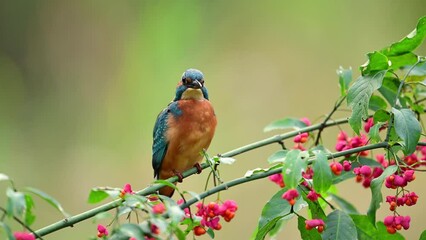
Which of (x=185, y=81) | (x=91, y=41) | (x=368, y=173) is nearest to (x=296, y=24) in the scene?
(x=91, y=41)

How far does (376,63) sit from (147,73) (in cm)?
222

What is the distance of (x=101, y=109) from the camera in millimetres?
3492

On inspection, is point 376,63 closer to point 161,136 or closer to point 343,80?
point 343,80

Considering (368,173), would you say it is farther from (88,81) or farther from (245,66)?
(88,81)

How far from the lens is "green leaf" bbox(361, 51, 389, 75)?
125cm

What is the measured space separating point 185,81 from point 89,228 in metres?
1.43

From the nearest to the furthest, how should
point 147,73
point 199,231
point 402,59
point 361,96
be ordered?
point 199,231 < point 361,96 < point 402,59 < point 147,73

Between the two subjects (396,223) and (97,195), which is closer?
(97,195)

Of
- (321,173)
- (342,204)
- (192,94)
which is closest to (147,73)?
(192,94)

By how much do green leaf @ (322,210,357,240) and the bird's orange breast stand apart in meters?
0.61

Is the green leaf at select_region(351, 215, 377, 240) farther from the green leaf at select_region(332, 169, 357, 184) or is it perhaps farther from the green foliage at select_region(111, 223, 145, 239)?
the green foliage at select_region(111, 223, 145, 239)

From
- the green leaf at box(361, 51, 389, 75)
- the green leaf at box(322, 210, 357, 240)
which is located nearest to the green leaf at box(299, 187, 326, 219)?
the green leaf at box(322, 210, 357, 240)

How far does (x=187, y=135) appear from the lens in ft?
5.82

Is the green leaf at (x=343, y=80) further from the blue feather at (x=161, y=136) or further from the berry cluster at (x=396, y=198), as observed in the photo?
the blue feather at (x=161, y=136)
